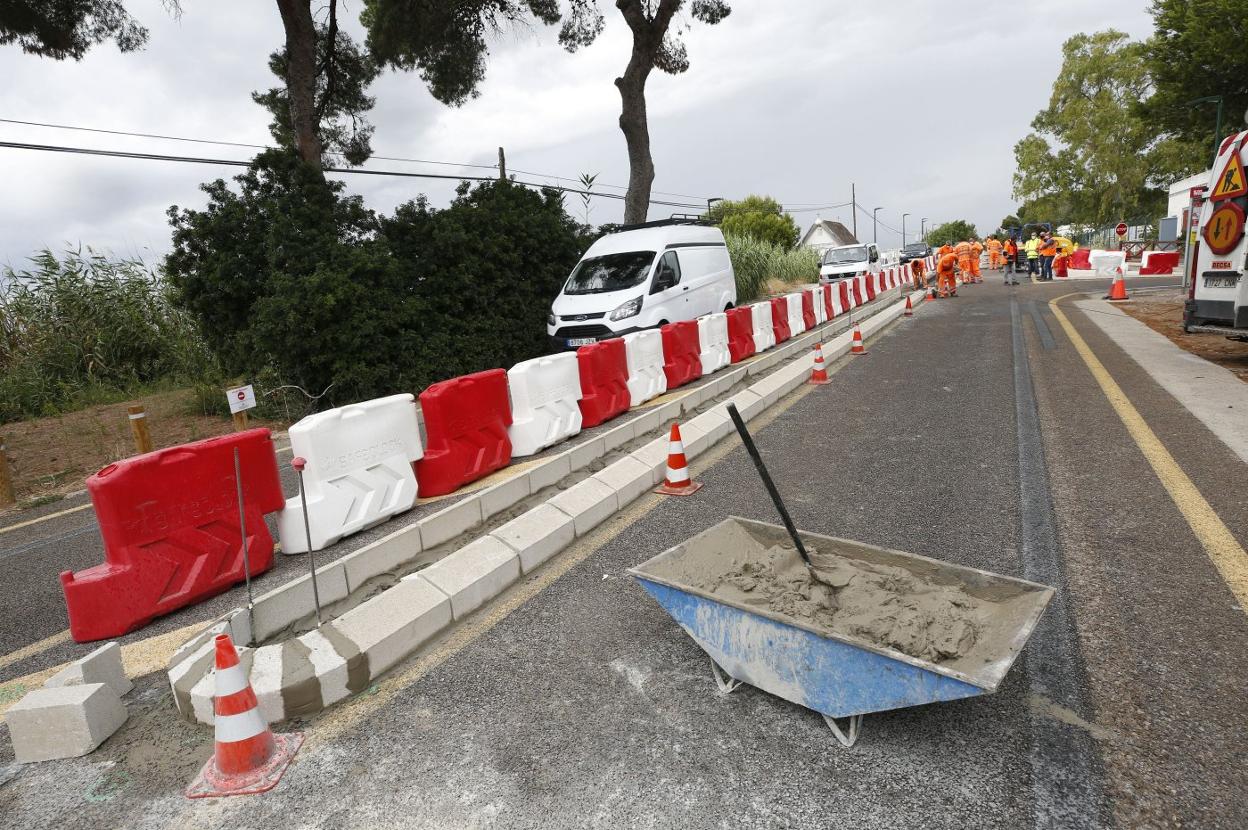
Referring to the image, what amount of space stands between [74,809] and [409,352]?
9111 millimetres

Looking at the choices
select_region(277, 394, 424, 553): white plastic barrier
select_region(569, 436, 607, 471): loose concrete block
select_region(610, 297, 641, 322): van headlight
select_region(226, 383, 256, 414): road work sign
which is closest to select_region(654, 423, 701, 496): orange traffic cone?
select_region(569, 436, 607, 471): loose concrete block

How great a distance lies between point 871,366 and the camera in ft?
35.3

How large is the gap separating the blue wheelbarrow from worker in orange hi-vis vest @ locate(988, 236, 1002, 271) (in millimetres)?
41024

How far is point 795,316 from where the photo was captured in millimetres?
14586

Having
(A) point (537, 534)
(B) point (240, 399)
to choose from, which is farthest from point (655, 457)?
(B) point (240, 399)

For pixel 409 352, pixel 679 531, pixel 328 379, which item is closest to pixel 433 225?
pixel 409 352

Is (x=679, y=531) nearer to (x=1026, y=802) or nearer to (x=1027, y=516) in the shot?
(x=1027, y=516)

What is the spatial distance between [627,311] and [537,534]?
740cm

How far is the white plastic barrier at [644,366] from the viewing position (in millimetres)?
8711

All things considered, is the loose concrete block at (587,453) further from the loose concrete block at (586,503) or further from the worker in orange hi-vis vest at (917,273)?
the worker in orange hi-vis vest at (917,273)

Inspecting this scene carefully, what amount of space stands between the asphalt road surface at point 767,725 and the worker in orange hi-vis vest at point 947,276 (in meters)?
18.4

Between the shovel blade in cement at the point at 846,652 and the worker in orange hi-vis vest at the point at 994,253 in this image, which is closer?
the shovel blade in cement at the point at 846,652

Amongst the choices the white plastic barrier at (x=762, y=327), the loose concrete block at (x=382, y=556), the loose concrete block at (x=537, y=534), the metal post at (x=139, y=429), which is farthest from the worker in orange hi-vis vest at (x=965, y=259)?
the loose concrete block at (x=382, y=556)

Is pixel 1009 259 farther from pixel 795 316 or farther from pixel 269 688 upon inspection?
pixel 269 688
